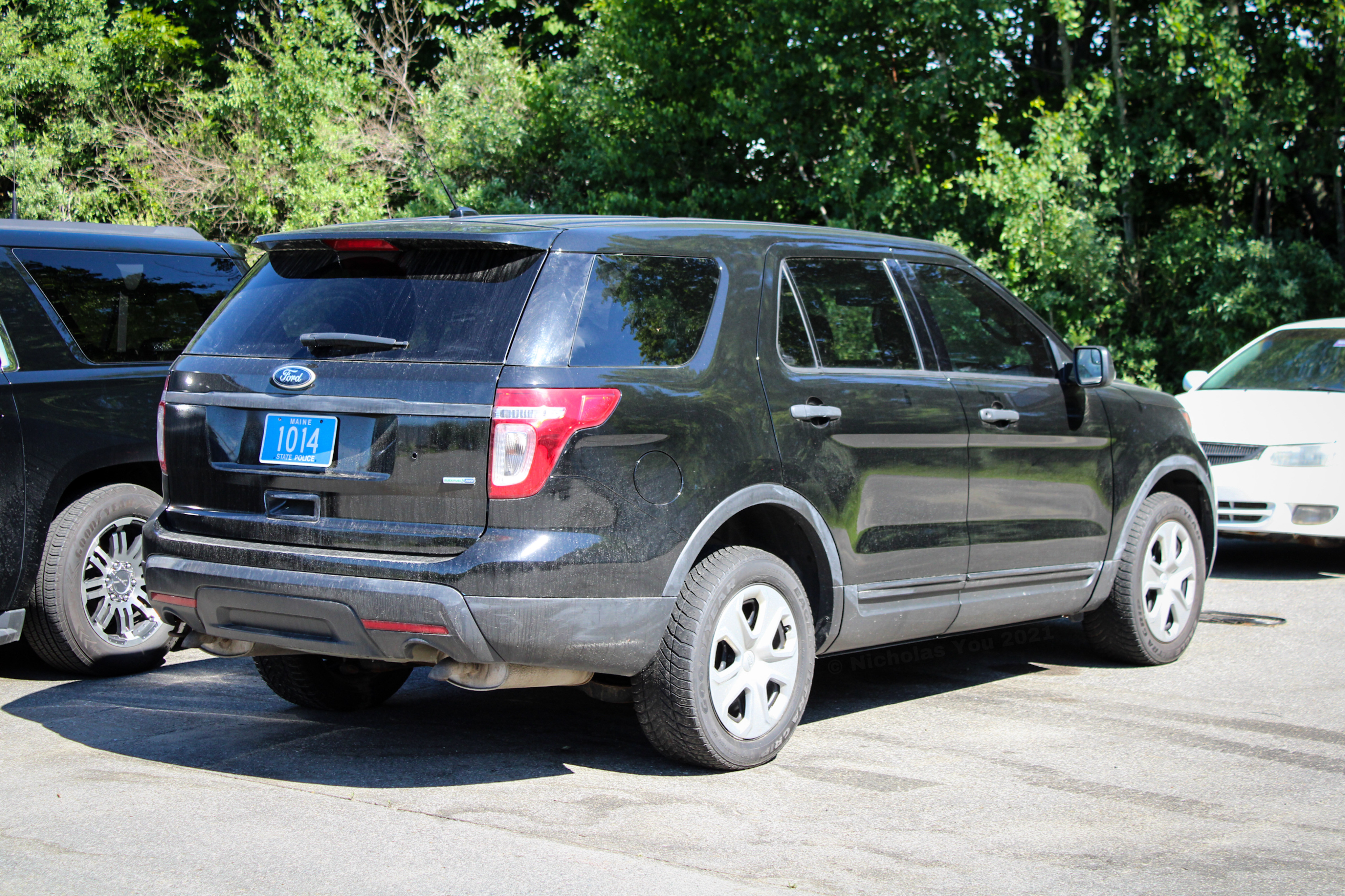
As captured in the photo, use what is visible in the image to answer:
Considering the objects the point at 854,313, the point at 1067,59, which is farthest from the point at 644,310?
the point at 1067,59

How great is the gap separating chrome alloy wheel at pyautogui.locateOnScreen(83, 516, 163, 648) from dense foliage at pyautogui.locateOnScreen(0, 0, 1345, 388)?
16.1ft

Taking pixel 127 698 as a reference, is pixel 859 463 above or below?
above

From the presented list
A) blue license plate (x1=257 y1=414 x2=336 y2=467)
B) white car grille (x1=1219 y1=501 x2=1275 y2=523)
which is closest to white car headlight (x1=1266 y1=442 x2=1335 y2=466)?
white car grille (x1=1219 y1=501 x2=1275 y2=523)

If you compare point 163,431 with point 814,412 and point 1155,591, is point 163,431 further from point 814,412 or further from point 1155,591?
point 1155,591

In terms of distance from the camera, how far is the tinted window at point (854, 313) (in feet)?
17.4

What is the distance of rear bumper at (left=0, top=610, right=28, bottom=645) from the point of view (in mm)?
5984

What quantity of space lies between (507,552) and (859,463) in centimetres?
156

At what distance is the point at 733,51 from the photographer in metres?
19.1

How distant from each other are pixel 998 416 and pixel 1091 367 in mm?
620

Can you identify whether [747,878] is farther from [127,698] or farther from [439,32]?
[439,32]

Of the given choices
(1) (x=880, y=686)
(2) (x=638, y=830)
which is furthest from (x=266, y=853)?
(1) (x=880, y=686)

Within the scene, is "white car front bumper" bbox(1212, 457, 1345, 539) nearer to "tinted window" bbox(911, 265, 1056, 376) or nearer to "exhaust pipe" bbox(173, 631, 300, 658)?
"tinted window" bbox(911, 265, 1056, 376)

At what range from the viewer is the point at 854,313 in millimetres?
5473

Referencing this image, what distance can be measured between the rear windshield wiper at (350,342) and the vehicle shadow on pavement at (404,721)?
4.71 ft
